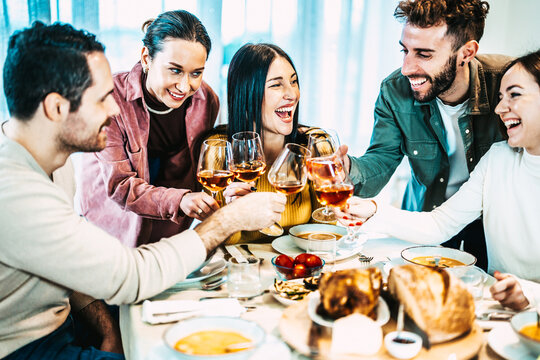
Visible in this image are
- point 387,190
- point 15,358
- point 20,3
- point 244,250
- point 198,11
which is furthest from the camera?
point 387,190

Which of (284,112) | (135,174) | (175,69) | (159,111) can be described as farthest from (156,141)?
(284,112)

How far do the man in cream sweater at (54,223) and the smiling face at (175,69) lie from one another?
667 millimetres

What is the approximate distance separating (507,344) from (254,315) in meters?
0.61

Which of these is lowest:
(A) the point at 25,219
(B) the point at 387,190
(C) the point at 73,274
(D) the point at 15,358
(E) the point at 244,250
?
(B) the point at 387,190

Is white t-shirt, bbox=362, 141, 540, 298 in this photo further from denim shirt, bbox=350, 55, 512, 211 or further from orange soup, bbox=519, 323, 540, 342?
orange soup, bbox=519, 323, 540, 342

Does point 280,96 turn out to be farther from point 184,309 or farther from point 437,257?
point 184,309

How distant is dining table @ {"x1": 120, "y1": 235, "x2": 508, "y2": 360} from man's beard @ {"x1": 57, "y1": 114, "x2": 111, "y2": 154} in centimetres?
49

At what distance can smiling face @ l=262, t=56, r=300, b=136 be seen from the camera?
226cm

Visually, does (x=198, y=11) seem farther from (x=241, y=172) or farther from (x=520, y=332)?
(x=520, y=332)

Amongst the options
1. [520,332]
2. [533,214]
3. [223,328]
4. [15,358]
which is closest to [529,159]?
[533,214]

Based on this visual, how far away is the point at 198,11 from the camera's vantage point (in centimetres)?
357

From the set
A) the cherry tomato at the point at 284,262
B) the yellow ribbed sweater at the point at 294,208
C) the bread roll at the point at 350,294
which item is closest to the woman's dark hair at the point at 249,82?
the yellow ribbed sweater at the point at 294,208

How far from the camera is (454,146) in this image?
2.55m

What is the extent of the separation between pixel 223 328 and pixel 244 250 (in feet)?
2.14
